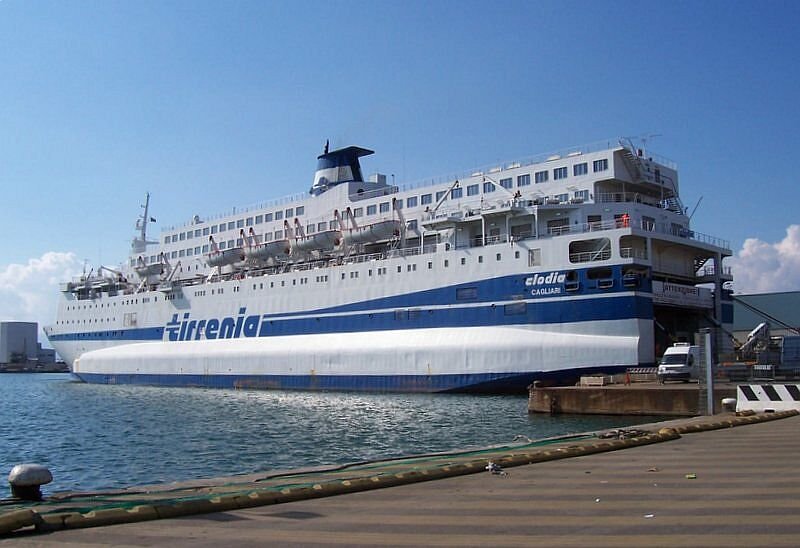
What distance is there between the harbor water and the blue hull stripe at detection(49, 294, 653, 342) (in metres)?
3.17

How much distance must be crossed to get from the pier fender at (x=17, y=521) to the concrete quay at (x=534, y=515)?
0.07 meters

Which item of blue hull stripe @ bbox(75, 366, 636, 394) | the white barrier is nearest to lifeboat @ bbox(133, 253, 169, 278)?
blue hull stripe @ bbox(75, 366, 636, 394)

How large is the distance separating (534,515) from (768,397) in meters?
12.7

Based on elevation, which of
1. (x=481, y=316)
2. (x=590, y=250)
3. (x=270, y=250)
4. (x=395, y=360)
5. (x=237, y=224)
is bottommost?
(x=395, y=360)

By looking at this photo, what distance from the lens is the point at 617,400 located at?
2111cm

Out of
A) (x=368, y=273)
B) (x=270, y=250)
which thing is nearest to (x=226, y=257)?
(x=270, y=250)

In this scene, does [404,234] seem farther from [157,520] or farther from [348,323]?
[157,520]

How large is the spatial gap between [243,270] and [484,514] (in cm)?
3894

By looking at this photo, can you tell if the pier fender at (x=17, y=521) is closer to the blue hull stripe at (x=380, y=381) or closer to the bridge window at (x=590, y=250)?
the blue hull stripe at (x=380, y=381)

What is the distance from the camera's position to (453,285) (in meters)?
30.8

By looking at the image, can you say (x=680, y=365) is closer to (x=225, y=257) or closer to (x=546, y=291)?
(x=546, y=291)

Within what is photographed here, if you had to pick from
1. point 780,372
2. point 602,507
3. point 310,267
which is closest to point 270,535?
point 602,507

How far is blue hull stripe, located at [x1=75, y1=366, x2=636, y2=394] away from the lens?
27734 mm

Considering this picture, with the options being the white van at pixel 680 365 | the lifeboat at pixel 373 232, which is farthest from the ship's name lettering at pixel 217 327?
the white van at pixel 680 365
